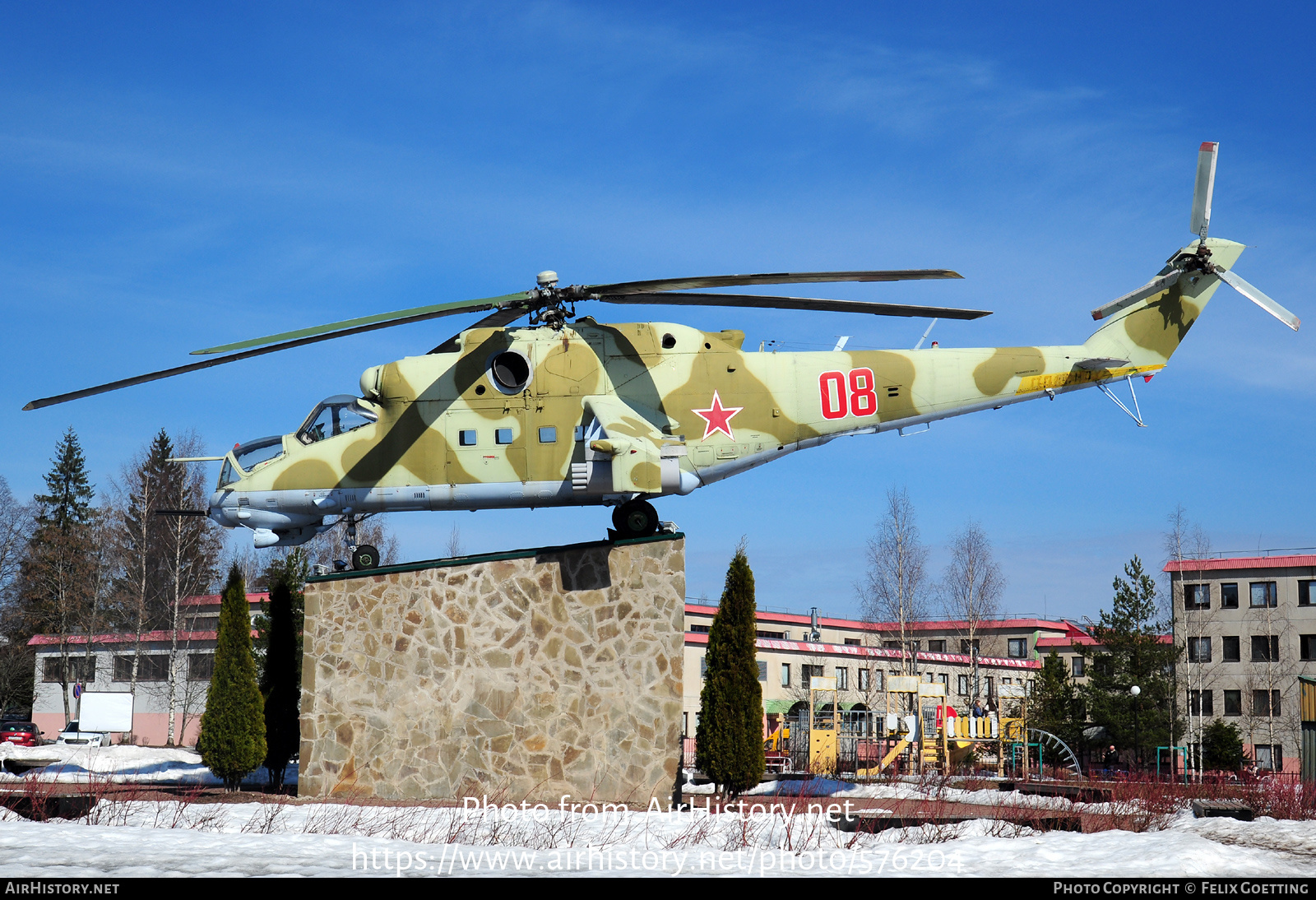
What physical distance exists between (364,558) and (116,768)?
12789 mm

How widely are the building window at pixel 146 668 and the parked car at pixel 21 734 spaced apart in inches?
399

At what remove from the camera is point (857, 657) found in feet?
182

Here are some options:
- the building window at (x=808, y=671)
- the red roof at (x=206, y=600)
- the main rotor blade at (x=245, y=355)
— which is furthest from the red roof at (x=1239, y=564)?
the main rotor blade at (x=245, y=355)

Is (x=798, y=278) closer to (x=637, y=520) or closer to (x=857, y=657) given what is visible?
(x=637, y=520)

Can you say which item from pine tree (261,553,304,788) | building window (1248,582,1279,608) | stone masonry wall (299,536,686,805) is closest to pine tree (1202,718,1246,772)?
building window (1248,582,1279,608)

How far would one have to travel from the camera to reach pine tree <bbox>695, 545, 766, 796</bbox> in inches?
627

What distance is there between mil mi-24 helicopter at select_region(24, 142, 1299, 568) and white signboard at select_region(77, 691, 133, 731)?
41.6ft

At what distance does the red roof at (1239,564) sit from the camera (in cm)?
5138

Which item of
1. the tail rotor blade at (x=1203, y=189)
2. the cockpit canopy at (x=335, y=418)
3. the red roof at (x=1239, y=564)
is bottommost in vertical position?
the red roof at (x=1239, y=564)

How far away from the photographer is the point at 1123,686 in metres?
40.6

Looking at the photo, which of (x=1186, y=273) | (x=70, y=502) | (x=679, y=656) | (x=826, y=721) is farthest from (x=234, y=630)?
(x=70, y=502)

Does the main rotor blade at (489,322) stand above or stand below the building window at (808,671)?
above

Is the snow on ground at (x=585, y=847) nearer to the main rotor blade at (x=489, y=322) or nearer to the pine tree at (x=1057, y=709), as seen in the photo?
the main rotor blade at (x=489, y=322)

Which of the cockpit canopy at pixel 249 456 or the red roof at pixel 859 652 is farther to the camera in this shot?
the red roof at pixel 859 652
